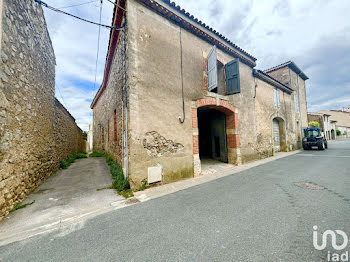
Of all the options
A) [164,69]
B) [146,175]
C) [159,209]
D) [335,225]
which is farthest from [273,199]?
[164,69]

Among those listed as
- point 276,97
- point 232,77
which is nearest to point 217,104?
point 232,77

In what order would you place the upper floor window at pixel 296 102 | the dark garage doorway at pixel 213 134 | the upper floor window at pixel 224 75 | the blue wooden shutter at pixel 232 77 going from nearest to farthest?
1. the upper floor window at pixel 224 75
2. the blue wooden shutter at pixel 232 77
3. the dark garage doorway at pixel 213 134
4. the upper floor window at pixel 296 102

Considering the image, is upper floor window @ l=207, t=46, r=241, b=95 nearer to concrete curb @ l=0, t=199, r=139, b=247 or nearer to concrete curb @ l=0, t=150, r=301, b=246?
concrete curb @ l=0, t=150, r=301, b=246

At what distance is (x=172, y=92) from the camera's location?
4.75 meters

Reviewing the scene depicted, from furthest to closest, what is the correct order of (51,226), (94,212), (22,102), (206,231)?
1. (22,102)
2. (94,212)
3. (51,226)
4. (206,231)

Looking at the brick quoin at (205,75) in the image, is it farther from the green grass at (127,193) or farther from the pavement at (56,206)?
the pavement at (56,206)

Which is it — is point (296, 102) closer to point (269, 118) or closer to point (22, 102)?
point (269, 118)

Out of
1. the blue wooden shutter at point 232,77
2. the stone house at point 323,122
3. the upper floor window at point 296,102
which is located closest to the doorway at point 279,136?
the upper floor window at point 296,102

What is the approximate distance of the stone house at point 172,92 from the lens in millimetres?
4090

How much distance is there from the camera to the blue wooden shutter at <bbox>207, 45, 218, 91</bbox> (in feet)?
17.4

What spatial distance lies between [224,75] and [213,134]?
336cm

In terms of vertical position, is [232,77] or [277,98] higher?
[277,98]

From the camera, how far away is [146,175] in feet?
13.3

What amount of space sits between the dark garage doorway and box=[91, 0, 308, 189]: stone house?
6cm
